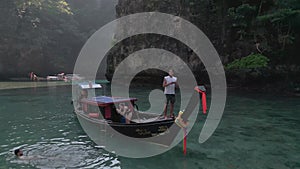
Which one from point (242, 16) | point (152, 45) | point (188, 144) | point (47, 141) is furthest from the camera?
point (152, 45)

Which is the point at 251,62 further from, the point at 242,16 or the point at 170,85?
the point at 170,85

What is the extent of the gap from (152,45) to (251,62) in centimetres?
1256

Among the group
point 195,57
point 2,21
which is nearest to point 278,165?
point 195,57

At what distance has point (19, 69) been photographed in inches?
2357

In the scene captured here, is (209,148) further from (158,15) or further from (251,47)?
(158,15)

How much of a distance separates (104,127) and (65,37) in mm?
57094

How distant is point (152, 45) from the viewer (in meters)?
35.5

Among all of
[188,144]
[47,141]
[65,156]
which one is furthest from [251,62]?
[65,156]

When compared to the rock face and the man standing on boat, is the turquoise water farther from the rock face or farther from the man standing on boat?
the rock face

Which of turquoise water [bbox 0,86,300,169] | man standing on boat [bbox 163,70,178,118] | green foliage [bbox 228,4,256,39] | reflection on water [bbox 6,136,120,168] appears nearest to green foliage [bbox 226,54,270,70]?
green foliage [bbox 228,4,256,39]

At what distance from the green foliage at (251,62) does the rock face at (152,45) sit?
3624 mm

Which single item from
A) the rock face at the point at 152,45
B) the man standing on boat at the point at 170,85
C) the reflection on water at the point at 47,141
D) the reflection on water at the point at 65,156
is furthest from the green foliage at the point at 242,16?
the reflection on water at the point at 65,156

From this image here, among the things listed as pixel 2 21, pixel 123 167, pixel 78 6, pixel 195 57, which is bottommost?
pixel 123 167

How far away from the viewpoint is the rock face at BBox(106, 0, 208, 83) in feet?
104
